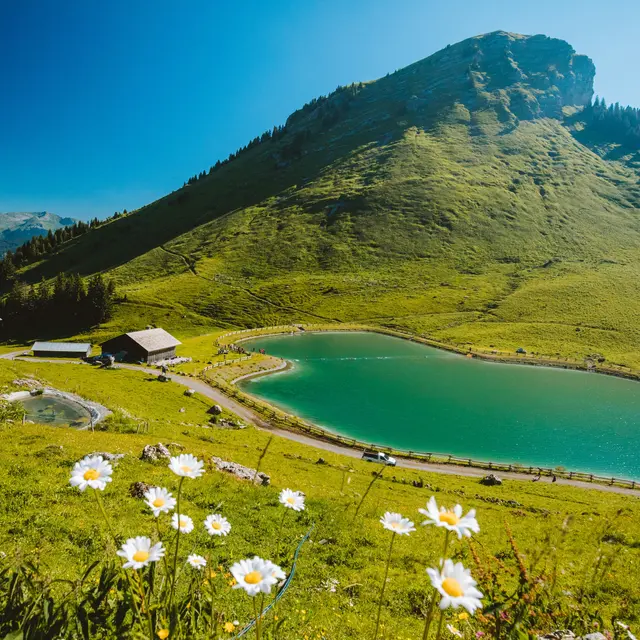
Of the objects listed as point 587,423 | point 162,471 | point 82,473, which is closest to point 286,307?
point 587,423

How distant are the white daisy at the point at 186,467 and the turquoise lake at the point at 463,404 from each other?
51991 millimetres

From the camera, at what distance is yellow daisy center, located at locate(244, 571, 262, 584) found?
3.04 meters

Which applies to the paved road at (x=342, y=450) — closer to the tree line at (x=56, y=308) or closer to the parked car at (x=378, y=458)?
the parked car at (x=378, y=458)

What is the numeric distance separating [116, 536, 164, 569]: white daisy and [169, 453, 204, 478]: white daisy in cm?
57

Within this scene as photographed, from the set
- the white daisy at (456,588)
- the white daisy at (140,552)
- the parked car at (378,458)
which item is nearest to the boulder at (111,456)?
the white daisy at (140,552)

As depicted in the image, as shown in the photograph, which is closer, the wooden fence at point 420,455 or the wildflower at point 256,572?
the wildflower at point 256,572

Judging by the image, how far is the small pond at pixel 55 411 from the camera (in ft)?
108

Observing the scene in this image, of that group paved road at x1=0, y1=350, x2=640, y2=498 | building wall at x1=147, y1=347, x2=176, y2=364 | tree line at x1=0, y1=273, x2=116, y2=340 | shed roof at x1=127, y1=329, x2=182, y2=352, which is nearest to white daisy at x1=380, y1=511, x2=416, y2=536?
paved road at x1=0, y1=350, x2=640, y2=498

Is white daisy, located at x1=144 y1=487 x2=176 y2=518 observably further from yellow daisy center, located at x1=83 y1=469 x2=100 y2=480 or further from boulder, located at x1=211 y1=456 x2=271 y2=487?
boulder, located at x1=211 y1=456 x2=271 y2=487

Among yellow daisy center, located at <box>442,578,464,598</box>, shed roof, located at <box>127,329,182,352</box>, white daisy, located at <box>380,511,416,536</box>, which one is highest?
yellow daisy center, located at <box>442,578,464,598</box>

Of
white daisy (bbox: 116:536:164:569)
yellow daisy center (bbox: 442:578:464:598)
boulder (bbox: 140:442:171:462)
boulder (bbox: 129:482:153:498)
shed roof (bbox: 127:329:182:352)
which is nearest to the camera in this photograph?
yellow daisy center (bbox: 442:578:464:598)

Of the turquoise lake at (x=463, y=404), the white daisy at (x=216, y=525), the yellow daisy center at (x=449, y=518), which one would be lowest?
the turquoise lake at (x=463, y=404)

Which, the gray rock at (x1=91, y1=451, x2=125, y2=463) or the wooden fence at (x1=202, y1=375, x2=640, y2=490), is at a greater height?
the gray rock at (x1=91, y1=451, x2=125, y2=463)

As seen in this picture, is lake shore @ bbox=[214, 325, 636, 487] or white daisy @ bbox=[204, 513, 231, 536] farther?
lake shore @ bbox=[214, 325, 636, 487]
